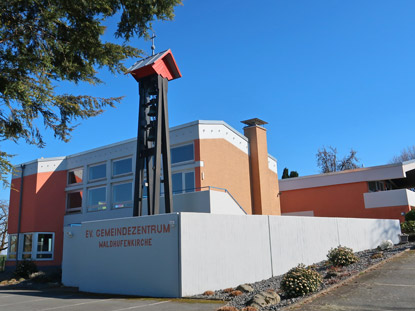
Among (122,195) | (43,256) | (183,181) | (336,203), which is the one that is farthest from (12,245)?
(336,203)

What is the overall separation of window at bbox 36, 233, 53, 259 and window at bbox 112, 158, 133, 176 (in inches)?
264

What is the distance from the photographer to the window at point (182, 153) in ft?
70.3

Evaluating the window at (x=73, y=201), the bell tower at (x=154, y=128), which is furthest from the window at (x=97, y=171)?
the bell tower at (x=154, y=128)

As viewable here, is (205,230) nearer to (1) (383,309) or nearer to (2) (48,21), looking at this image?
(1) (383,309)

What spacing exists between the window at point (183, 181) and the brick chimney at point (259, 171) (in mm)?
5244

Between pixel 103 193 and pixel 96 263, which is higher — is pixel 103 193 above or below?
above

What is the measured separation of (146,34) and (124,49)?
3.32 feet

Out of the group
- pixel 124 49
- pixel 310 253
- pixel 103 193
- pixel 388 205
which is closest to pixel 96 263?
pixel 124 49

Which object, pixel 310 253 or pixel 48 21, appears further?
pixel 310 253

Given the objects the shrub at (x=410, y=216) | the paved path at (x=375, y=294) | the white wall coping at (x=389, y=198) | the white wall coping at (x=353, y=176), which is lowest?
the paved path at (x=375, y=294)

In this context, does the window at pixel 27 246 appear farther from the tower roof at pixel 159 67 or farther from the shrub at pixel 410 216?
the shrub at pixel 410 216

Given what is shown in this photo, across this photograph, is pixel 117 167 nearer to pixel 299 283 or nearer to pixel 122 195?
pixel 122 195

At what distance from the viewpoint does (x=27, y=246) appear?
86.2 feet

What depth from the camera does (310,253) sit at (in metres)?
16.8
